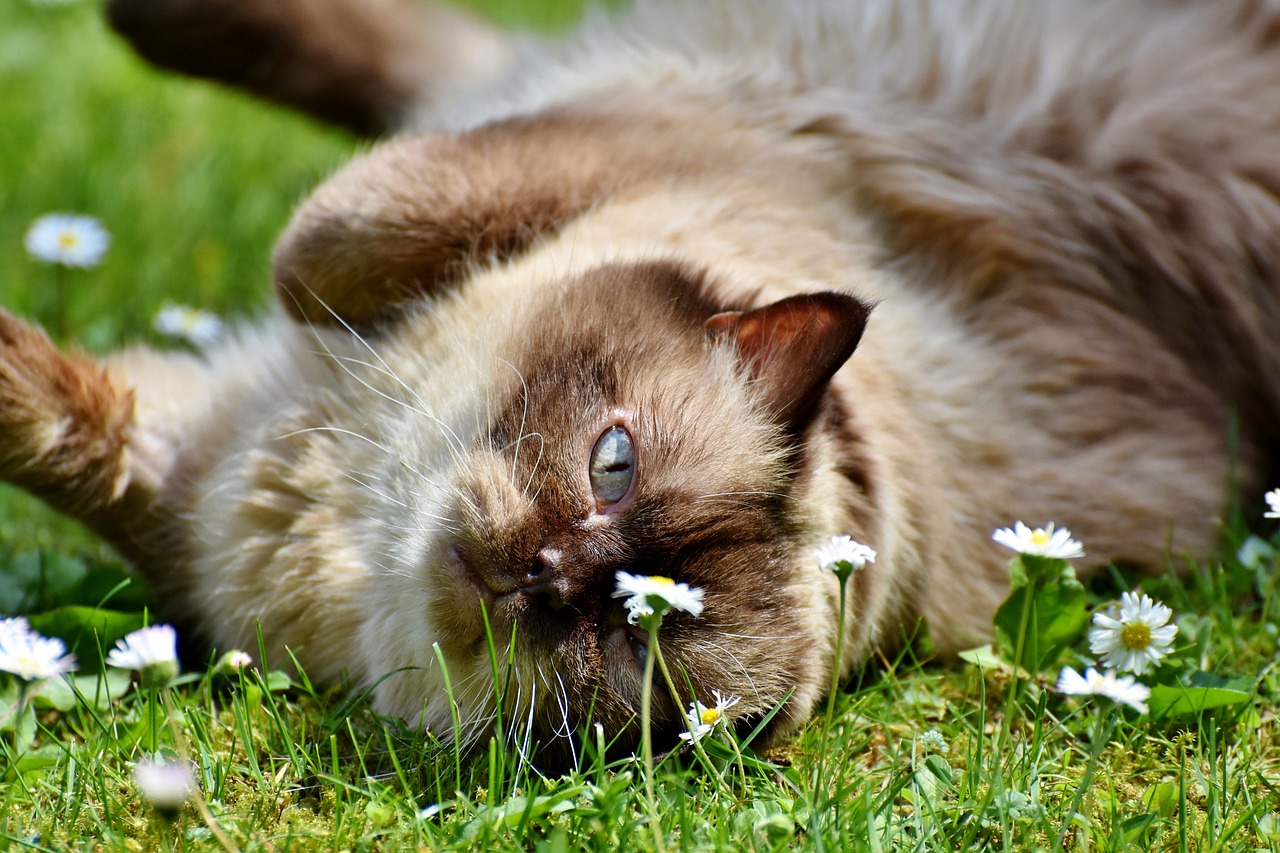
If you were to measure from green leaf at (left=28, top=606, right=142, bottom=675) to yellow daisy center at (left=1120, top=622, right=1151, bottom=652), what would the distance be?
162cm

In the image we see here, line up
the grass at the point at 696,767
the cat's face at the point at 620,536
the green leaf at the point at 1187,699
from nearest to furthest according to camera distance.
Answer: the grass at the point at 696,767 → the cat's face at the point at 620,536 → the green leaf at the point at 1187,699

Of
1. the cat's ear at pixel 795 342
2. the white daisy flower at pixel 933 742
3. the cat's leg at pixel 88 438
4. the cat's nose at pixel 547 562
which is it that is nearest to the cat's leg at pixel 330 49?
the cat's leg at pixel 88 438

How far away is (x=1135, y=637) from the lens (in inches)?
75.2

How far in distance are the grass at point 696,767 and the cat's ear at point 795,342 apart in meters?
0.50

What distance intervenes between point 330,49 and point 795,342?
226 centimetres

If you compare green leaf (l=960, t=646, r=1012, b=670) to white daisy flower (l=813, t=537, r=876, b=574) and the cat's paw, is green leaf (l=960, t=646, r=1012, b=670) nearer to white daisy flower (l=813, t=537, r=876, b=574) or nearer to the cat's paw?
white daisy flower (l=813, t=537, r=876, b=574)

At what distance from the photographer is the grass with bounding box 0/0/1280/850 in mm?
1686

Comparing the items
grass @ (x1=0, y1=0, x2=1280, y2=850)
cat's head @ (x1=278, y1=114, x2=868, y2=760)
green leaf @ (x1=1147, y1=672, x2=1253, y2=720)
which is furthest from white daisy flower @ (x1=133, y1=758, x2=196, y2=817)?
green leaf @ (x1=1147, y1=672, x2=1253, y2=720)

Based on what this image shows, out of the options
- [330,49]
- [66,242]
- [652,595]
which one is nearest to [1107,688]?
[652,595]

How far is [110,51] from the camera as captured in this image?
480cm

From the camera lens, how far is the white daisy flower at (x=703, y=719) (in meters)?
1.81

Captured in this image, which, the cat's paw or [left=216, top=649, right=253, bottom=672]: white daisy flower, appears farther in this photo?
the cat's paw

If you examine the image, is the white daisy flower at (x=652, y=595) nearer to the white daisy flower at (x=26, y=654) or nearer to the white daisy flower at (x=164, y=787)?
the white daisy flower at (x=164, y=787)

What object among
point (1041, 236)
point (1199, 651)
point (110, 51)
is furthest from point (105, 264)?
point (1199, 651)
